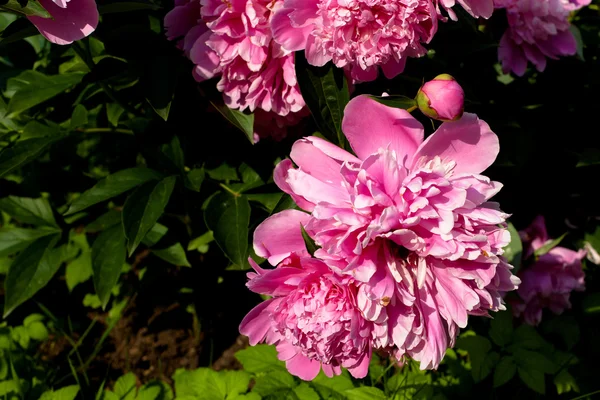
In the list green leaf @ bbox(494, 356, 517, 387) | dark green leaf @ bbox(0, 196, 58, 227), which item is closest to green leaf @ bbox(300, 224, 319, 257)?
green leaf @ bbox(494, 356, 517, 387)

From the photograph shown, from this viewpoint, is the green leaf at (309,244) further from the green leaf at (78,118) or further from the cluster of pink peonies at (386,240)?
the green leaf at (78,118)

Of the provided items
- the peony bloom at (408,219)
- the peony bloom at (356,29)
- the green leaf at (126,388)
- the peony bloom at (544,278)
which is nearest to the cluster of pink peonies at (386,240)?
the peony bloom at (408,219)

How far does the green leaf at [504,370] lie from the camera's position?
1.29 metres

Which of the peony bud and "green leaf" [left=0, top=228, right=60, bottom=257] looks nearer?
the peony bud

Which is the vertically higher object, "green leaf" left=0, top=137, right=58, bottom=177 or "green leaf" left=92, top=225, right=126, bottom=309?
"green leaf" left=0, top=137, right=58, bottom=177

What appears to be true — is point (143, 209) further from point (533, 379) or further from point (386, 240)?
point (533, 379)

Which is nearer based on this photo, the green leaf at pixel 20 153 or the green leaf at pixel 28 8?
the green leaf at pixel 28 8

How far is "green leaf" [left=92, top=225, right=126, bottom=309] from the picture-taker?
48.6 inches

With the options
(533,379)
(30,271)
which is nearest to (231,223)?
(30,271)

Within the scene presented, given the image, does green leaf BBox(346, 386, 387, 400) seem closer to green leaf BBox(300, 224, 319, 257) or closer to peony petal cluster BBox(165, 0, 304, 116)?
green leaf BBox(300, 224, 319, 257)

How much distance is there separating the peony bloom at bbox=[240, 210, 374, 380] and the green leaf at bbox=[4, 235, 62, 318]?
0.69 m

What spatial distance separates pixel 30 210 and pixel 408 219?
1.17 m

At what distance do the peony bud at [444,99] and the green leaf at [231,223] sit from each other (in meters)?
0.48

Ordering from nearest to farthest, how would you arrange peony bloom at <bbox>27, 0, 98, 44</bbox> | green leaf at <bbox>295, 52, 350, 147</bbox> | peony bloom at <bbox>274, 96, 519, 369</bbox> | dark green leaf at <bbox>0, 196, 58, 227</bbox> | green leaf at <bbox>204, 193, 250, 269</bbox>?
peony bloom at <bbox>274, 96, 519, 369</bbox> < peony bloom at <bbox>27, 0, 98, 44</bbox> < green leaf at <bbox>295, 52, 350, 147</bbox> < green leaf at <bbox>204, 193, 250, 269</bbox> < dark green leaf at <bbox>0, 196, 58, 227</bbox>
